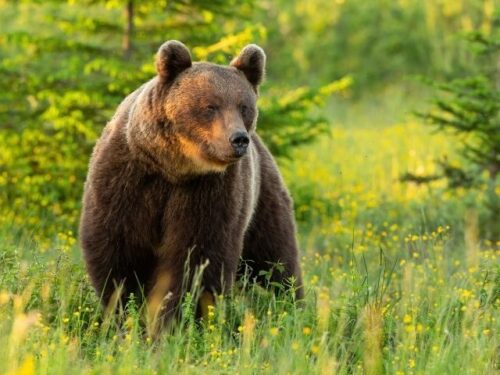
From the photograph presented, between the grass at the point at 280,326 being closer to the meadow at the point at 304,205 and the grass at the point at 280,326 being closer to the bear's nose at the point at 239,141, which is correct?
the meadow at the point at 304,205

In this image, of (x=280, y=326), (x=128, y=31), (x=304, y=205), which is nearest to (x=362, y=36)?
(x=304, y=205)

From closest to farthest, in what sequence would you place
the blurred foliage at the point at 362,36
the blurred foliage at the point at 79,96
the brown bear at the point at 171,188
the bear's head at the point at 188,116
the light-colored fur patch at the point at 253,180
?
the bear's head at the point at 188,116, the brown bear at the point at 171,188, the light-colored fur patch at the point at 253,180, the blurred foliage at the point at 79,96, the blurred foliage at the point at 362,36

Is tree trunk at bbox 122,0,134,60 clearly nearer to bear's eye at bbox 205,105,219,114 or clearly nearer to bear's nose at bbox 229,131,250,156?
bear's eye at bbox 205,105,219,114

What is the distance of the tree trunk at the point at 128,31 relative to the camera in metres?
9.45

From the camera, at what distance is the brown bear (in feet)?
18.3

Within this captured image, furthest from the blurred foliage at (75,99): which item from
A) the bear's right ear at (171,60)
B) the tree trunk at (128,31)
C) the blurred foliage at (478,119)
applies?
the bear's right ear at (171,60)

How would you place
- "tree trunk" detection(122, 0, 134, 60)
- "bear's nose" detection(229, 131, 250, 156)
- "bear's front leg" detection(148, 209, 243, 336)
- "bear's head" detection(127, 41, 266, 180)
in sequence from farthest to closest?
1. "tree trunk" detection(122, 0, 134, 60)
2. "bear's front leg" detection(148, 209, 243, 336)
3. "bear's head" detection(127, 41, 266, 180)
4. "bear's nose" detection(229, 131, 250, 156)

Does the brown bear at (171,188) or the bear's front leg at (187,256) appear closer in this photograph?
the brown bear at (171,188)

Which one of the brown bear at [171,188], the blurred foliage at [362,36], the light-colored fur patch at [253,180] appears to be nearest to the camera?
the brown bear at [171,188]

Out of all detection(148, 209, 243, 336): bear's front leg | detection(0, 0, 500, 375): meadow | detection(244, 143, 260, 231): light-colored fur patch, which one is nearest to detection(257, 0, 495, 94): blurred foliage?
detection(0, 0, 500, 375): meadow

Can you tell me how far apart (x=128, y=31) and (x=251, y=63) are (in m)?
3.81

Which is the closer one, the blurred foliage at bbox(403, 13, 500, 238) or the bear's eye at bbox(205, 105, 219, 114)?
the bear's eye at bbox(205, 105, 219, 114)

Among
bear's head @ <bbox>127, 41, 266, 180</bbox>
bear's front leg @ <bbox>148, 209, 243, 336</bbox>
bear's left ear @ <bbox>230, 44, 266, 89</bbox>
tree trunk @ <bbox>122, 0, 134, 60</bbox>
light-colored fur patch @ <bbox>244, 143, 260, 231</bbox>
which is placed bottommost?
bear's front leg @ <bbox>148, 209, 243, 336</bbox>

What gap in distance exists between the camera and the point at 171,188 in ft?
18.9
